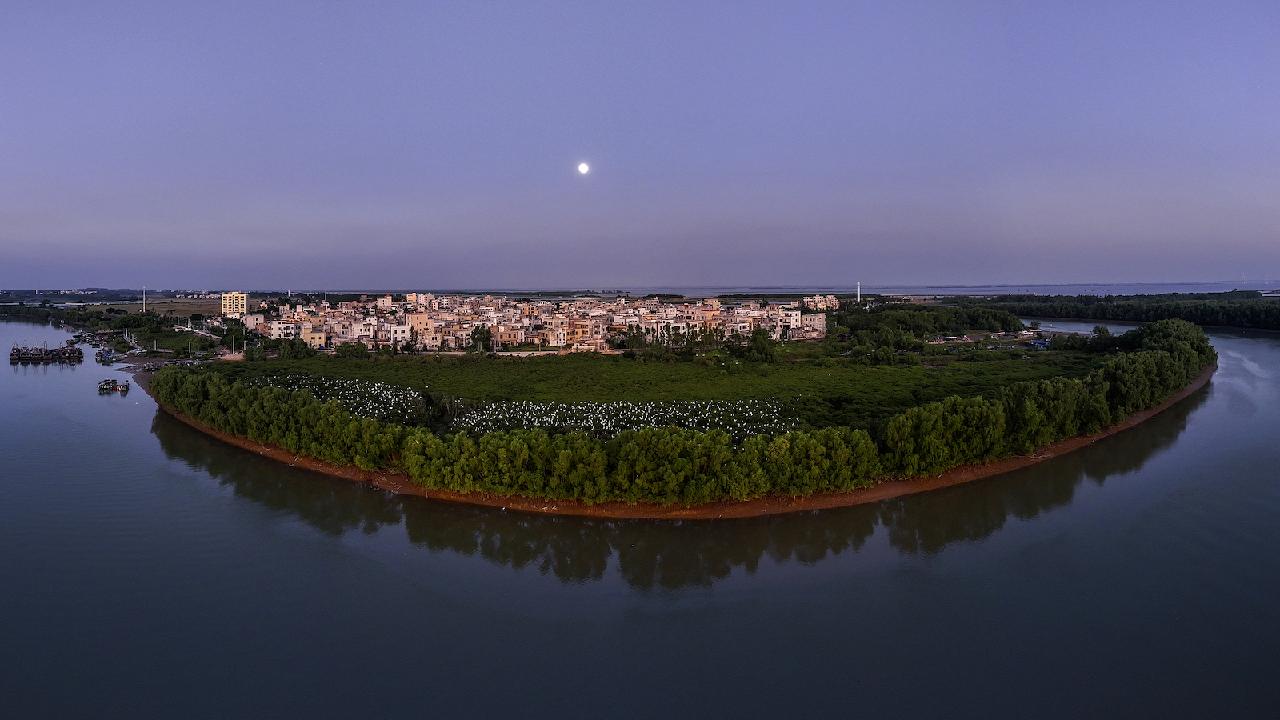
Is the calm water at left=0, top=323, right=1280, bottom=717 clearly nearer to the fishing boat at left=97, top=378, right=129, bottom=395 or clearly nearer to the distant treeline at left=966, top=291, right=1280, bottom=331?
the fishing boat at left=97, top=378, right=129, bottom=395

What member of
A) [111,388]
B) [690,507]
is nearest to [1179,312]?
[690,507]

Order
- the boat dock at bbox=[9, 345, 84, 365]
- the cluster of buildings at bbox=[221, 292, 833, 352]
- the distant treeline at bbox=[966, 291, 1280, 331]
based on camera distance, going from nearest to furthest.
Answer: the boat dock at bbox=[9, 345, 84, 365]
the cluster of buildings at bbox=[221, 292, 833, 352]
the distant treeline at bbox=[966, 291, 1280, 331]

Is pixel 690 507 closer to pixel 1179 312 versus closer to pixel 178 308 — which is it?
pixel 1179 312

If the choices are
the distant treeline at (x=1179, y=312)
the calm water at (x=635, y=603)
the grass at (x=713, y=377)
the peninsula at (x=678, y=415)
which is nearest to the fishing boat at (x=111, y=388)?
the peninsula at (x=678, y=415)

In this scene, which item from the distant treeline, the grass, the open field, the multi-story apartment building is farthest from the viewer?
the open field

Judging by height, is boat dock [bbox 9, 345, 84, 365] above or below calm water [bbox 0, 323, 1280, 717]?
above

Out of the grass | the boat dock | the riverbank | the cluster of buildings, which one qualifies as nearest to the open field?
the cluster of buildings
